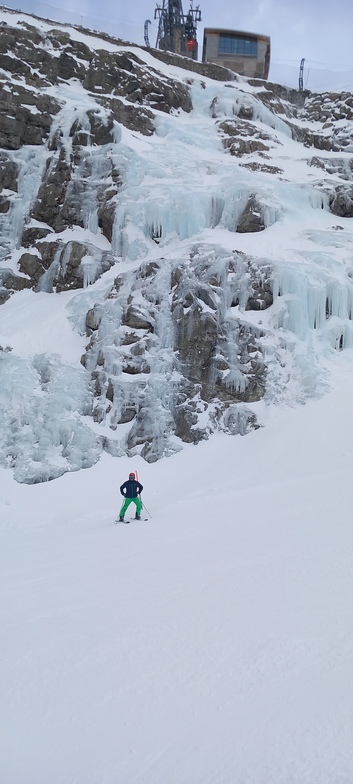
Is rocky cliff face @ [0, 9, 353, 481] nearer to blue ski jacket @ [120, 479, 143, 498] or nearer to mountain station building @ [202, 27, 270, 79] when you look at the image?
blue ski jacket @ [120, 479, 143, 498]

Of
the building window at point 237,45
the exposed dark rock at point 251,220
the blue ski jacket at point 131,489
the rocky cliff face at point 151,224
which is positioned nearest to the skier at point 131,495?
the blue ski jacket at point 131,489

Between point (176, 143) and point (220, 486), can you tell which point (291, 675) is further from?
point (176, 143)

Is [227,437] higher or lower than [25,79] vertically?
lower

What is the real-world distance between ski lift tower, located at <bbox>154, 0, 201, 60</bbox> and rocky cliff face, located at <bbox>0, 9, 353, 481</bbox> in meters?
10.1

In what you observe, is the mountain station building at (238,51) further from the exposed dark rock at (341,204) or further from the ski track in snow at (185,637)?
the ski track in snow at (185,637)

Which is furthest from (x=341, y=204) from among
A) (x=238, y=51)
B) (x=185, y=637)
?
(x=238, y=51)

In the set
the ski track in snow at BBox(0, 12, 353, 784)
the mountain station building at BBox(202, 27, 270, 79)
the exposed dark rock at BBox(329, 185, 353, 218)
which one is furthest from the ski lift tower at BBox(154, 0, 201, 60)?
the ski track in snow at BBox(0, 12, 353, 784)

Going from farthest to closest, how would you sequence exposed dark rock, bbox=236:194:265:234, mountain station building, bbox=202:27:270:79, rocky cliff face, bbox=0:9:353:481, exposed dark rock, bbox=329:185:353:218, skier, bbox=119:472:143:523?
mountain station building, bbox=202:27:270:79, exposed dark rock, bbox=329:185:353:218, exposed dark rock, bbox=236:194:265:234, rocky cliff face, bbox=0:9:353:481, skier, bbox=119:472:143:523

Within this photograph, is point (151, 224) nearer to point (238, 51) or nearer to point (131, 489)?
point (131, 489)

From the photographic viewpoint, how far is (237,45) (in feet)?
131

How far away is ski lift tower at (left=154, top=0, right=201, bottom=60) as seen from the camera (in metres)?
43.4

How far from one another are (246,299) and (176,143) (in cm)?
1438

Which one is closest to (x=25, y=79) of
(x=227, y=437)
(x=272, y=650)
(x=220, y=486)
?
(x=227, y=437)

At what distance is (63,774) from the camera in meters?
2.91
